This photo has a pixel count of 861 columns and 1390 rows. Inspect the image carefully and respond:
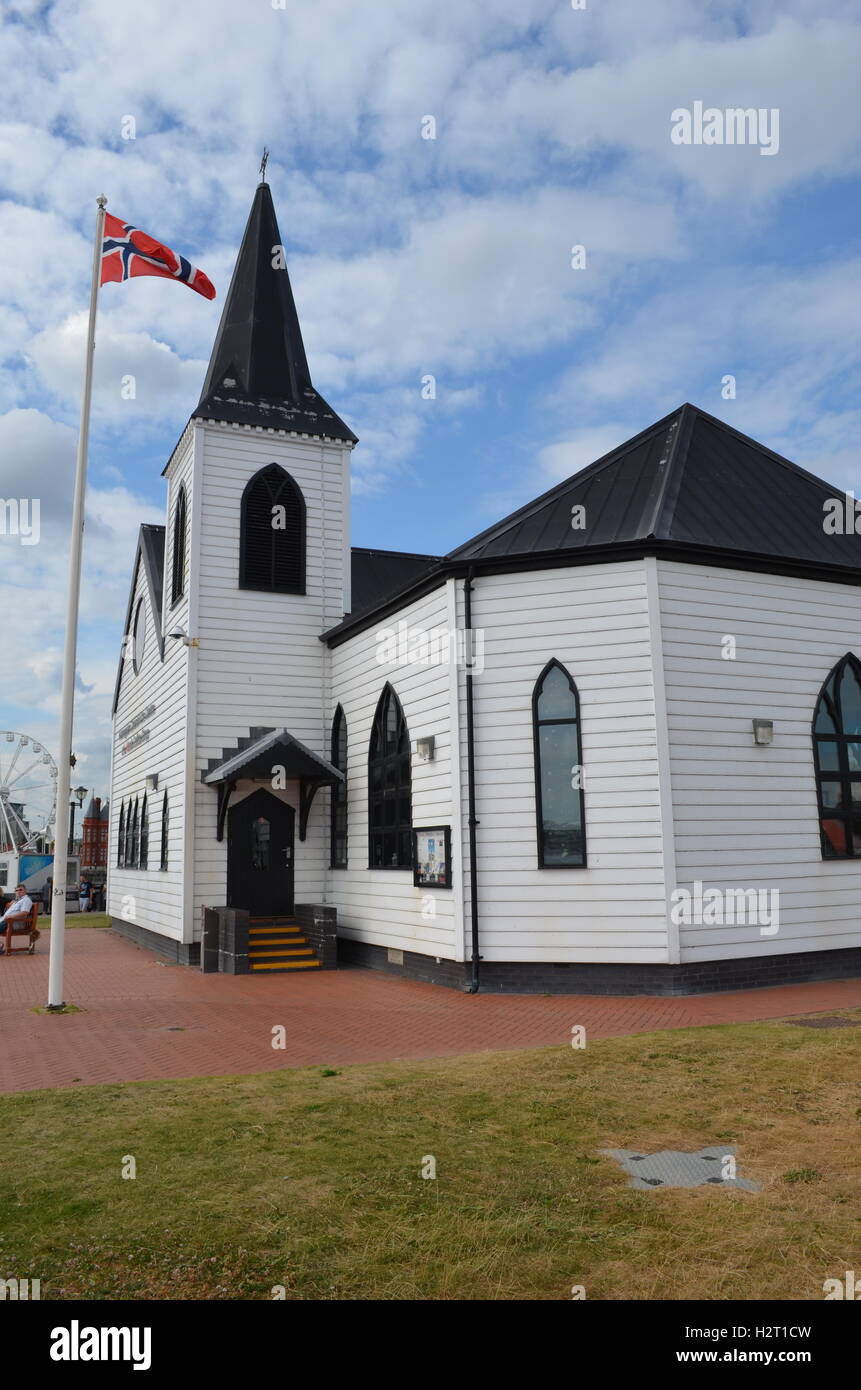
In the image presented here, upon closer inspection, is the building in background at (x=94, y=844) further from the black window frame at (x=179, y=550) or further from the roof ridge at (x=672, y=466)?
the roof ridge at (x=672, y=466)

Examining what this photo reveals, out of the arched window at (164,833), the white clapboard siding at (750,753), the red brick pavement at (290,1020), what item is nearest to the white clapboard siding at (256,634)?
the arched window at (164,833)

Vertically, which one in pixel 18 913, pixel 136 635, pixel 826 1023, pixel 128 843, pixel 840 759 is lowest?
pixel 826 1023

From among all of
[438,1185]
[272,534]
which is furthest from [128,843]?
[438,1185]

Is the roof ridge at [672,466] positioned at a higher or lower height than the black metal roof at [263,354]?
lower

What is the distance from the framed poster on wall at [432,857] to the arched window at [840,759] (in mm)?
5352

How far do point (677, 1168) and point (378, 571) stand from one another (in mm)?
19035

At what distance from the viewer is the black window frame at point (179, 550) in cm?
2017

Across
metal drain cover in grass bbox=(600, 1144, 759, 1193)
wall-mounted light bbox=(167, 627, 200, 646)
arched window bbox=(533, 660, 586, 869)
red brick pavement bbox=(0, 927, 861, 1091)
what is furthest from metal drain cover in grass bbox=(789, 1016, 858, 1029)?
wall-mounted light bbox=(167, 627, 200, 646)

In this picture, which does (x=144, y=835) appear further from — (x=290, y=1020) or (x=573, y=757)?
(x=573, y=757)

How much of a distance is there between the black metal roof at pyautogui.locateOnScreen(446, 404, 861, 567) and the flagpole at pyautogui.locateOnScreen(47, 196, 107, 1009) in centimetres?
528

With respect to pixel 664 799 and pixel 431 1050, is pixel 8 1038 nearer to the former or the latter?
pixel 431 1050

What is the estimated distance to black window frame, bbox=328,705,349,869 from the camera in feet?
60.2

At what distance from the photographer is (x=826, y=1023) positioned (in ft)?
33.4
